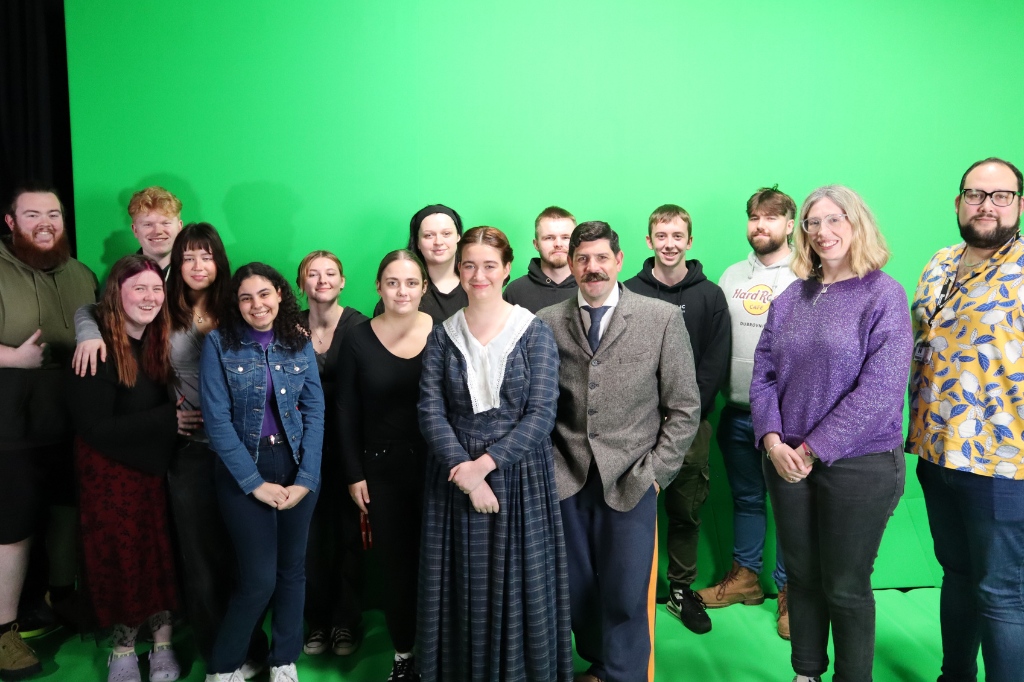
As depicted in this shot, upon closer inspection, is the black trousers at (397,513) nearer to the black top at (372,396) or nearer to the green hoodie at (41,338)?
the black top at (372,396)

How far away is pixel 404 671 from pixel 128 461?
1.29m

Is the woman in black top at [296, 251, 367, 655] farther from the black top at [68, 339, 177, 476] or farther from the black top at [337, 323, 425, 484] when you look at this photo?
the black top at [68, 339, 177, 476]

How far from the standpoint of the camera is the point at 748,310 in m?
3.07

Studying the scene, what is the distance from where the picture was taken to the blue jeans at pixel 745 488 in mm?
3184

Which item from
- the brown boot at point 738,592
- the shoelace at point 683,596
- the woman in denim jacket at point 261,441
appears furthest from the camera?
the brown boot at point 738,592

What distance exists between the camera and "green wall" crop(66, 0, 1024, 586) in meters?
3.28

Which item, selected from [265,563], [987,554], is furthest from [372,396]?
[987,554]

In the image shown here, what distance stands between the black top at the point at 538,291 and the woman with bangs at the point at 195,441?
4.09 ft

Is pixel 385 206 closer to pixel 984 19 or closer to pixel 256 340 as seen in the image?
pixel 256 340

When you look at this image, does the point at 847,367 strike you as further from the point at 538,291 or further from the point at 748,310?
the point at 538,291

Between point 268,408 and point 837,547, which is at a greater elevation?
point 268,408

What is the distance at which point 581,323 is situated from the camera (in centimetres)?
230

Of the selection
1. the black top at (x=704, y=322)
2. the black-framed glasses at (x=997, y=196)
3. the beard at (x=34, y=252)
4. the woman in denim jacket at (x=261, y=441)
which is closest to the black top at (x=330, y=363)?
the woman in denim jacket at (x=261, y=441)

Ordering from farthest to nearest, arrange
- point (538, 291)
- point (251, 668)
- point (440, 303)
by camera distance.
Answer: point (538, 291)
point (440, 303)
point (251, 668)
